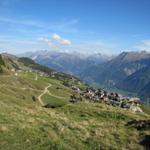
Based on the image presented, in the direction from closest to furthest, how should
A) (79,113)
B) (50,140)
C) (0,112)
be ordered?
1. (50,140)
2. (0,112)
3. (79,113)

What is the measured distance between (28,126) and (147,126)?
996 cm

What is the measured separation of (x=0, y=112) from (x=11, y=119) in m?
2.30

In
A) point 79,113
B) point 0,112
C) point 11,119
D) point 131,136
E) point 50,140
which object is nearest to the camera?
point 50,140

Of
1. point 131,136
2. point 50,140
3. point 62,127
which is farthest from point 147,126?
point 50,140

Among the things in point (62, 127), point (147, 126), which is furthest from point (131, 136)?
point (62, 127)

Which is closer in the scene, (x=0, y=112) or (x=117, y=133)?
(x=117, y=133)

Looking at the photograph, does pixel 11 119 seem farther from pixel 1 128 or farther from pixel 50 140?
pixel 50 140

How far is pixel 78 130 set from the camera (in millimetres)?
22469

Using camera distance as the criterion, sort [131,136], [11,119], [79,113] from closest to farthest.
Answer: [131,136], [11,119], [79,113]

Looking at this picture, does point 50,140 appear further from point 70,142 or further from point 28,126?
point 28,126

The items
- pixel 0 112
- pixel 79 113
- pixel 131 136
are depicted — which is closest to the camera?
pixel 131 136

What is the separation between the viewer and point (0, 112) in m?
24.8

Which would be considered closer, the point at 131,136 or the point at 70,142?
the point at 70,142

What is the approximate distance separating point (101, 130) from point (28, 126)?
18.5 feet
